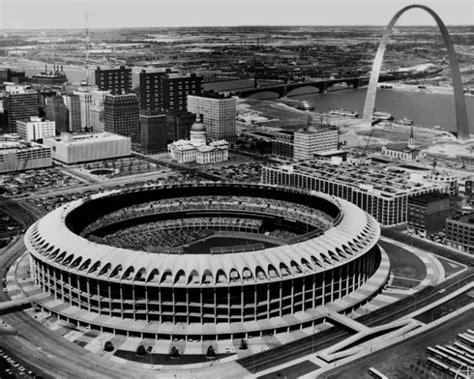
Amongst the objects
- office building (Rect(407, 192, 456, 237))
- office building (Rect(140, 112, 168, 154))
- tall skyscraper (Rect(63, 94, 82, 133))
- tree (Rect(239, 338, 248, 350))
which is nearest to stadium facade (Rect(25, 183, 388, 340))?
tree (Rect(239, 338, 248, 350))

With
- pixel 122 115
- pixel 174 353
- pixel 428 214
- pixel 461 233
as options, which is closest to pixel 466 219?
pixel 461 233

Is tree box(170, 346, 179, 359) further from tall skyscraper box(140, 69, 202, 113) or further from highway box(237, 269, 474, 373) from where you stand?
tall skyscraper box(140, 69, 202, 113)

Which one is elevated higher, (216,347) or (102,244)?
(102,244)

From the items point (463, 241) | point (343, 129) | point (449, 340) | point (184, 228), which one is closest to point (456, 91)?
point (343, 129)

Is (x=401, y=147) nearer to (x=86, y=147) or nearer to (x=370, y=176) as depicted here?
(x=370, y=176)

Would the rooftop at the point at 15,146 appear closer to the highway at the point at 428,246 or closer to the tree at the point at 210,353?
the highway at the point at 428,246

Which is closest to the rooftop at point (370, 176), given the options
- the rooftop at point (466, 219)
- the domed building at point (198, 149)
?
the rooftop at point (466, 219)

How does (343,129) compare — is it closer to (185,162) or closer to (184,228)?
(185,162)
